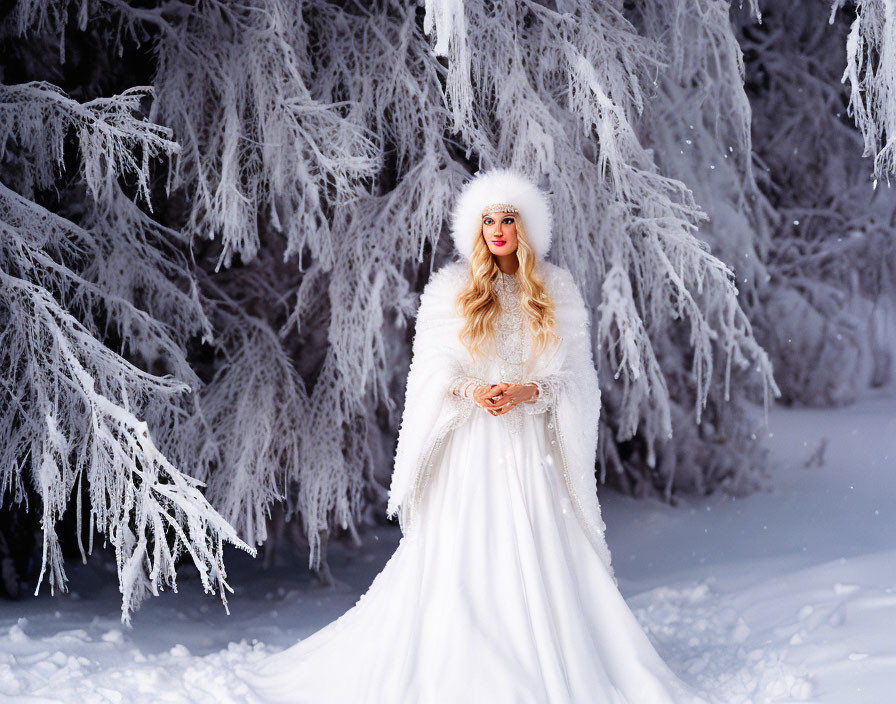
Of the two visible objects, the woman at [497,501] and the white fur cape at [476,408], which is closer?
the woman at [497,501]

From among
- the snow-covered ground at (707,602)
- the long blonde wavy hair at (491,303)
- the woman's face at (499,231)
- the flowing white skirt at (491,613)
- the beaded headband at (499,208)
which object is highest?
the beaded headband at (499,208)

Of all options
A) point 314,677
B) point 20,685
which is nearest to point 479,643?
point 314,677

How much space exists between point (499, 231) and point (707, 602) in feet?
7.52

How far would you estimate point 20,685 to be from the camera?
3.11 m

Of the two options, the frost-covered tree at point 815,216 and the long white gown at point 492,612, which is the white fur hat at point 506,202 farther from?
the frost-covered tree at point 815,216

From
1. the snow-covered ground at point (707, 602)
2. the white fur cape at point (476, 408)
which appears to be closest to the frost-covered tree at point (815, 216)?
the snow-covered ground at point (707, 602)

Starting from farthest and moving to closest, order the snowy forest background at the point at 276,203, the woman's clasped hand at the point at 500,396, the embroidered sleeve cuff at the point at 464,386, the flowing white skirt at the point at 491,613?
the snowy forest background at the point at 276,203 → the embroidered sleeve cuff at the point at 464,386 → the woman's clasped hand at the point at 500,396 → the flowing white skirt at the point at 491,613

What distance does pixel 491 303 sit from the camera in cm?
289

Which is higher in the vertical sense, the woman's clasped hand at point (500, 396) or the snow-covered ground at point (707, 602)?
the woman's clasped hand at point (500, 396)

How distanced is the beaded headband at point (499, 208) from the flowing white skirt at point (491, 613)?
2.10ft

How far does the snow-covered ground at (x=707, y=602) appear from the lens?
307 cm

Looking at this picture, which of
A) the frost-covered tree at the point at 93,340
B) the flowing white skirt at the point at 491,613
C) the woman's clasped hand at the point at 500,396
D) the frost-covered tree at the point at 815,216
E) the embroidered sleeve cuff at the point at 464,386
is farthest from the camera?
the frost-covered tree at the point at 815,216

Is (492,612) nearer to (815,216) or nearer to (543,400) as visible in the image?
(543,400)

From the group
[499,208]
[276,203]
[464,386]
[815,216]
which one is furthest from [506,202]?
[815,216]
